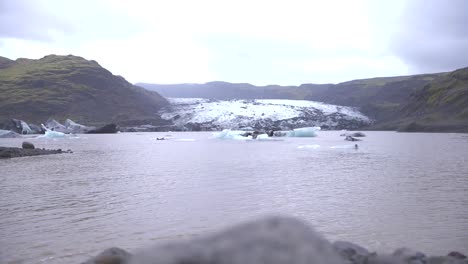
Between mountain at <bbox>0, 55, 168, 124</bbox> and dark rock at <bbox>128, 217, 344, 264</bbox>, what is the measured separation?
395ft

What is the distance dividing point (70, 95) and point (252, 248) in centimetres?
13740

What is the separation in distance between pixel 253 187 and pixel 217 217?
5067mm

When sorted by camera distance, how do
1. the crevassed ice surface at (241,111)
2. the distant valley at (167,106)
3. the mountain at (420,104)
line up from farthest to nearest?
1. the crevassed ice surface at (241,111)
2. the distant valley at (167,106)
3. the mountain at (420,104)

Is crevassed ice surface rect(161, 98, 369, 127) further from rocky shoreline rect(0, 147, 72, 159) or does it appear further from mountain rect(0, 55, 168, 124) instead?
rocky shoreline rect(0, 147, 72, 159)

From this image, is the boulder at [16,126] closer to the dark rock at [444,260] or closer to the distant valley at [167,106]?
the distant valley at [167,106]

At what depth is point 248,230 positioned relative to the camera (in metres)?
3.06

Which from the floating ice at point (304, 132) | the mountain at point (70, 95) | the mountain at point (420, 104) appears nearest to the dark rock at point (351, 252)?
the floating ice at point (304, 132)

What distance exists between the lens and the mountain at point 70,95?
389 feet

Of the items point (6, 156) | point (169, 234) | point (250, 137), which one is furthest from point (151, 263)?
point (250, 137)

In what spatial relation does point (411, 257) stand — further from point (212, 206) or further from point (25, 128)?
point (25, 128)

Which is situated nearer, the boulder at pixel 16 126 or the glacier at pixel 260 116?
the boulder at pixel 16 126

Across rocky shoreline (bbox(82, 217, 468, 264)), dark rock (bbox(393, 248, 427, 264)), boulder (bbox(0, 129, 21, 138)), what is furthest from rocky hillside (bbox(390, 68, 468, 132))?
rocky shoreline (bbox(82, 217, 468, 264))

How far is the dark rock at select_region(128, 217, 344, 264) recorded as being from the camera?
2.74 m

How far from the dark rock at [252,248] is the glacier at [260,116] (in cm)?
10352
